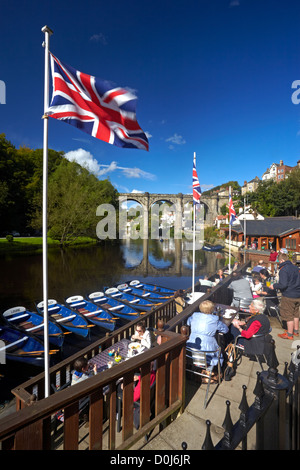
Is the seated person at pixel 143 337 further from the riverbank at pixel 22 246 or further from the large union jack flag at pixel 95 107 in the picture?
the riverbank at pixel 22 246

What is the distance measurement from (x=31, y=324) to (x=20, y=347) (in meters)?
2.01

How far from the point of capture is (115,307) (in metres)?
11.9

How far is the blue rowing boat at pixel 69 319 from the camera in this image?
9469mm

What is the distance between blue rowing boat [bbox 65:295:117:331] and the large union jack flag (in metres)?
8.07

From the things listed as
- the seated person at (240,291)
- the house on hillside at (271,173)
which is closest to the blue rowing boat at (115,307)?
the seated person at (240,291)

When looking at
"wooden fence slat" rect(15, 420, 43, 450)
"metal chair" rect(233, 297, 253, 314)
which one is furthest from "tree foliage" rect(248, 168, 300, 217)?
"wooden fence slat" rect(15, 420, 43, 450)

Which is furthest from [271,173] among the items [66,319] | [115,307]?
[66,319]

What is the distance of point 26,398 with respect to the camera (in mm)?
2500

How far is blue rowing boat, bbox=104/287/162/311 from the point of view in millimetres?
12131

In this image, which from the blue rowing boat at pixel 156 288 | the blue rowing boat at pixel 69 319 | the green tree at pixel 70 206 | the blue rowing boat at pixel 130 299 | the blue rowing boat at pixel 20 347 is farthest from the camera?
the green tree at pixel 70 206

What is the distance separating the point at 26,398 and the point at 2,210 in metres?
40.0

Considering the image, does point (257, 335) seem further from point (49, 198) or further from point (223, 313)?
point (49, 198)
